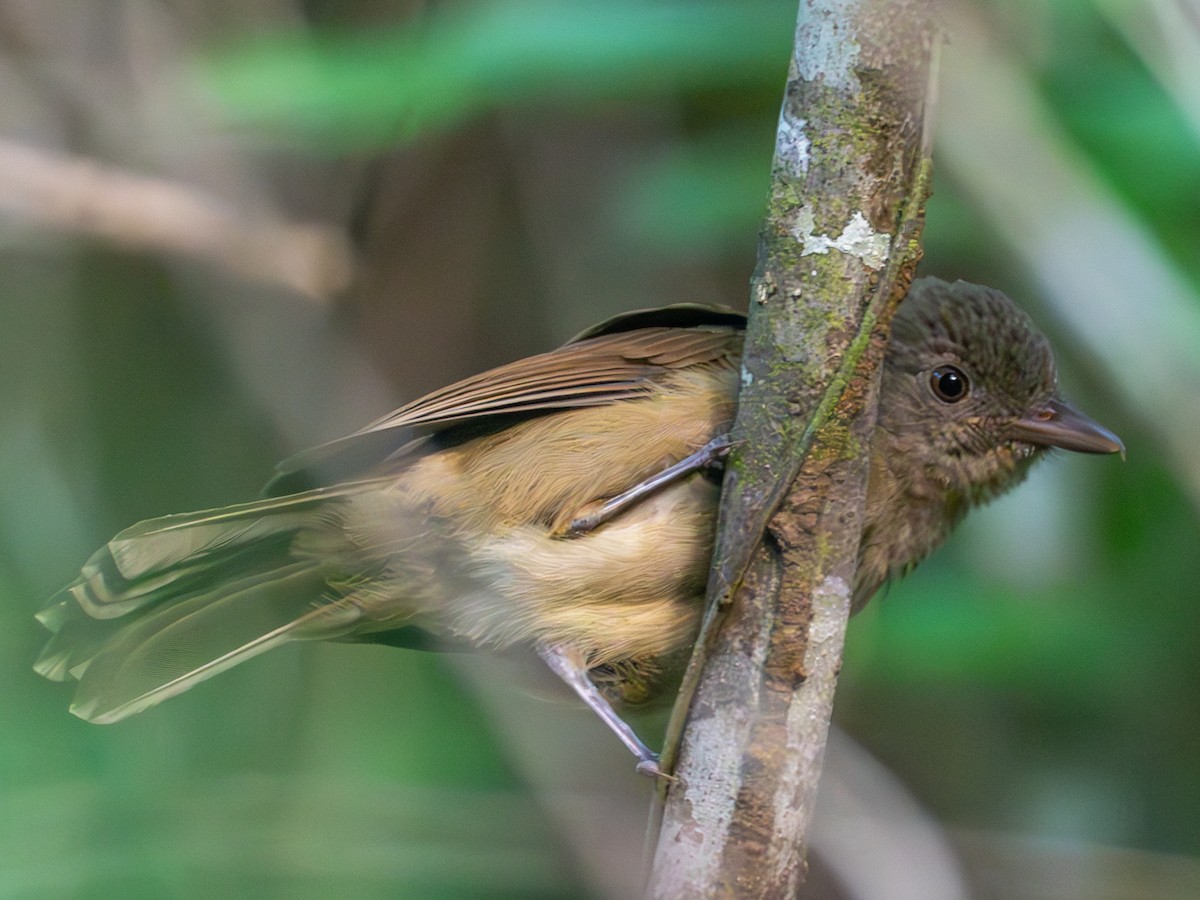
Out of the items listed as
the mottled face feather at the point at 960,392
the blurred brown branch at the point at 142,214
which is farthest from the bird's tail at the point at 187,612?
the blurred brown branch at the point at 142,214

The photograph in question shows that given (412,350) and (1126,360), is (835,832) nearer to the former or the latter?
(1126,360)

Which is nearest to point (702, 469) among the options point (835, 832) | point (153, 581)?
point (153, 581)

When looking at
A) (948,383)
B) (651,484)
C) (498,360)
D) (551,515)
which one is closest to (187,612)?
(551,515)

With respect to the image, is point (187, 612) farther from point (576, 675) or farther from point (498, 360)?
point (498, 360)

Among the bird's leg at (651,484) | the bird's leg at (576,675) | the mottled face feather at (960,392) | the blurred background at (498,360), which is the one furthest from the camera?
the blurred background at (498,360)

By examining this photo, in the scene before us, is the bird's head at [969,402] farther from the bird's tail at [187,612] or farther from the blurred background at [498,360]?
the bird's tail at [187,612]

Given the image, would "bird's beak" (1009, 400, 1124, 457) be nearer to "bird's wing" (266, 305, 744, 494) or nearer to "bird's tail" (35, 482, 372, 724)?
"bird's wing" (266, 305, 744, 494)
